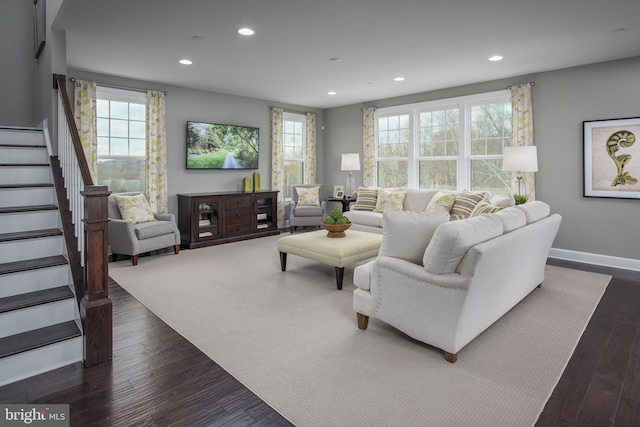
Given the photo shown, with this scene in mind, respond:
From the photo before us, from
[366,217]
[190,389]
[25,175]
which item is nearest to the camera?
[190,389]

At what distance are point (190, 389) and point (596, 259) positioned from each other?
5364mm

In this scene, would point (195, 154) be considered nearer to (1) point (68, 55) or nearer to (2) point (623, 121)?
(1) point (68, 55)

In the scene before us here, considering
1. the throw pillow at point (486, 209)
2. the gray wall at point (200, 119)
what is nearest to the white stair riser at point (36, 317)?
the gray wall at point (200, 119)

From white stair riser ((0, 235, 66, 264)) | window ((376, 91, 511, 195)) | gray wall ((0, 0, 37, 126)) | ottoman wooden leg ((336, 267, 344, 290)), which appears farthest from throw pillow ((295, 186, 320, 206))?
white stair riser ((0, 235, 66, 264))

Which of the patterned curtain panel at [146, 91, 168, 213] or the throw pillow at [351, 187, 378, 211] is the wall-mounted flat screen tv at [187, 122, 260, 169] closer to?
the patterned curtain panel at [146, 91, 168, 213]

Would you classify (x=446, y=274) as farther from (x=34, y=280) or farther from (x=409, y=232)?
(x=34, y=280)

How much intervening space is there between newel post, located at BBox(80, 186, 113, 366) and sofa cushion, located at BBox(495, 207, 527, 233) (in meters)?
2.81

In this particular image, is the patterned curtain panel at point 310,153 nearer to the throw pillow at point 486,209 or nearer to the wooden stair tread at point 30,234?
Answer: the throw pillow at point 486,209

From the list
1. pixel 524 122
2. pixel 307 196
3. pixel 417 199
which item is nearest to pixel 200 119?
pixel 307 196

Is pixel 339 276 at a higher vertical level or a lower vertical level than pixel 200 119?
lower

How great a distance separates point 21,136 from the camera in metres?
3.78

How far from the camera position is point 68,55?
14.9 feet

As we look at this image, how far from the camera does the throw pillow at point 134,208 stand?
17.0ft

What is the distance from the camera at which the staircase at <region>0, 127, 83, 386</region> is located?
90.0 inches
